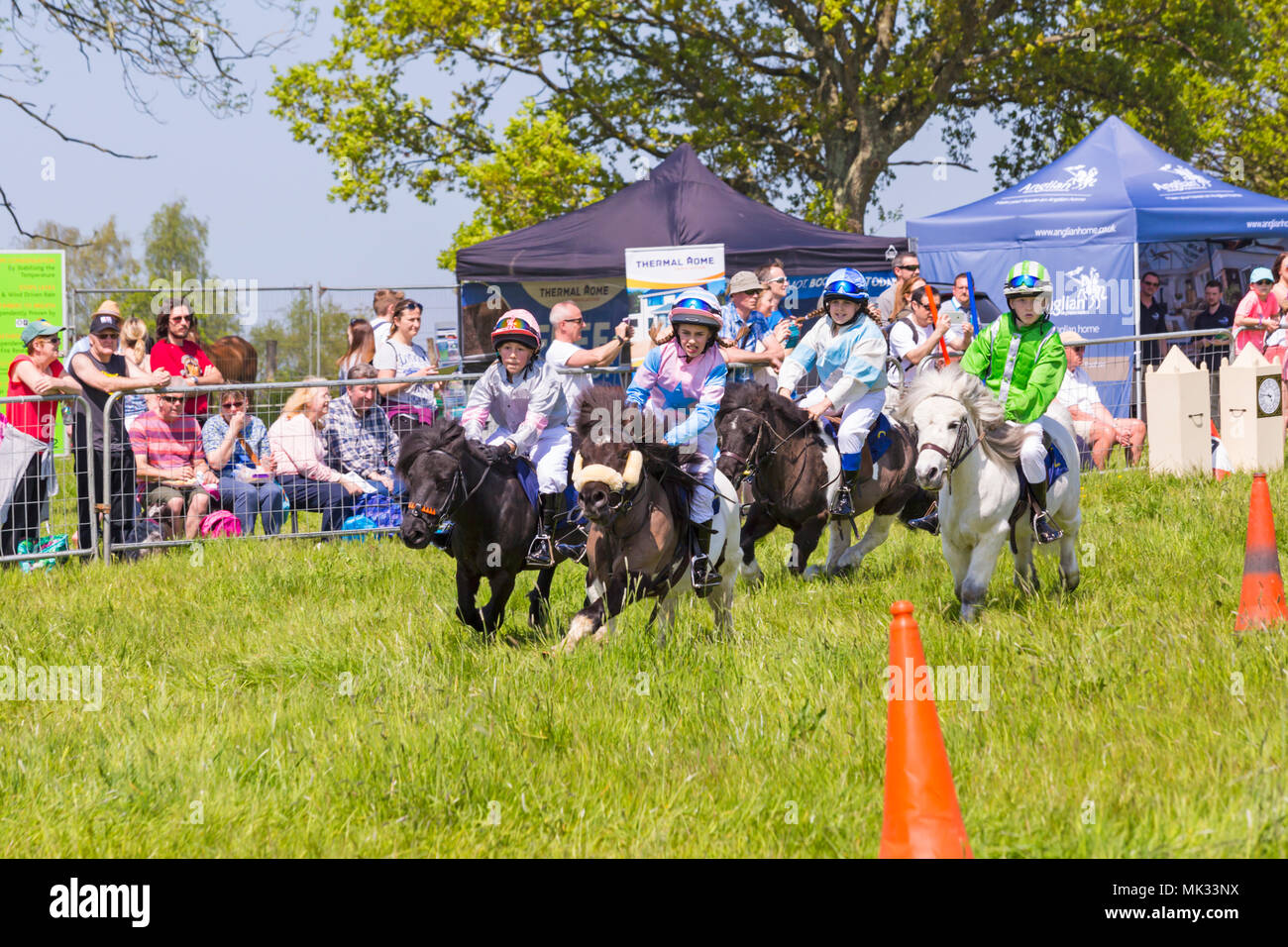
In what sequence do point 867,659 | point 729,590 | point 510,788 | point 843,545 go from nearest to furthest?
point 510,788 < point 867,659 < point 729,590 < point 843,545

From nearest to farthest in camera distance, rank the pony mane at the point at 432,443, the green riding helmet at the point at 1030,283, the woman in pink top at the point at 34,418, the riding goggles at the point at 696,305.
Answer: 1. the pony mane at the point at 432,443
2. the riding goggles at the point at 696,305
3. the green riding helmet at the point at 1030,283
4. the woman in pink top at the point at 34,418

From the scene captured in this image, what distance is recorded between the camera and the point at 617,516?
6.79 metres

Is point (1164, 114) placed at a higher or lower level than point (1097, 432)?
higher

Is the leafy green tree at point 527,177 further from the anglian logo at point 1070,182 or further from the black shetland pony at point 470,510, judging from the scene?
the black shetland pony at point 470,510

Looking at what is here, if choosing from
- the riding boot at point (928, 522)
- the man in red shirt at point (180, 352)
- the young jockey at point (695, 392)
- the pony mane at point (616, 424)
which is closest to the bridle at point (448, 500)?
the pony mane at point (616, 424)

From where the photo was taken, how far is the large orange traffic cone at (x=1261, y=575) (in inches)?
270

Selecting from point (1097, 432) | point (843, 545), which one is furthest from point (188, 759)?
point (1097, 432)

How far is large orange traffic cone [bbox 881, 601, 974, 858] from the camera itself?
395 cm

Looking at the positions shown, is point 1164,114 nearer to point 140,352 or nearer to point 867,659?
point 140,352

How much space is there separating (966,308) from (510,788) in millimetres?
10203

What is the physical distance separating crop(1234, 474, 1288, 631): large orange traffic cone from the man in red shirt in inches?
356

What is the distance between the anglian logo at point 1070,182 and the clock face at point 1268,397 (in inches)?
219

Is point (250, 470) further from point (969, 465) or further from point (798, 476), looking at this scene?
point (969, 465)
